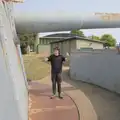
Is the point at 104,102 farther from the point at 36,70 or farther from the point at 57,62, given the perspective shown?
the point at 36,70

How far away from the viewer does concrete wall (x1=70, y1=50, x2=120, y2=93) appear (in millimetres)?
11922

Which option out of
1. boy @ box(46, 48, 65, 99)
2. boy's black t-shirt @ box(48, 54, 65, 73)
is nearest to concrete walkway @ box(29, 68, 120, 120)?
boy @ box(46, 48, 65, 99)

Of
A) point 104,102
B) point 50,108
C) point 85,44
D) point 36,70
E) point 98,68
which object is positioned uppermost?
point 85,44

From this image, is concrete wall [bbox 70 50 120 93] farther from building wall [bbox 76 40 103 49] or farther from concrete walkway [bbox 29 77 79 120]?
building wall [bbox 76 40 103 49]

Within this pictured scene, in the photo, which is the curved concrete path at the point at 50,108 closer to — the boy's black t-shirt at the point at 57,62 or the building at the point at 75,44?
the boy's black t-shirt at the point at 57,62

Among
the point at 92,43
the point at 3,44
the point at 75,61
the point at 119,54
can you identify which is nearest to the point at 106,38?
the point at 92,43

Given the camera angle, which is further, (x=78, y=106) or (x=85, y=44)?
(x=85, y=44)

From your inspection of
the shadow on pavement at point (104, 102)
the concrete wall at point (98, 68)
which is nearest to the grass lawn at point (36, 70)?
the concrete wall at point (98, 68)

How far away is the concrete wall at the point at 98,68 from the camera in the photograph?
1192 cm

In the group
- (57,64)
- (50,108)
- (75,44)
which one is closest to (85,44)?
(75,44)

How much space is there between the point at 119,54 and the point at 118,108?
298 centimetres

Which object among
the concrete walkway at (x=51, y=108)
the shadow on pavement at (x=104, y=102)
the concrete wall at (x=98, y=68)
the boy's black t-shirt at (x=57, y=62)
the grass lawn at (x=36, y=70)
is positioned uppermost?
the boy's black t-shirt at (x=57, y=62)

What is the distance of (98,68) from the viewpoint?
13852mm

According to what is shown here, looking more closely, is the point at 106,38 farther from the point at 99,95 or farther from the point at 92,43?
the point at 99,95
